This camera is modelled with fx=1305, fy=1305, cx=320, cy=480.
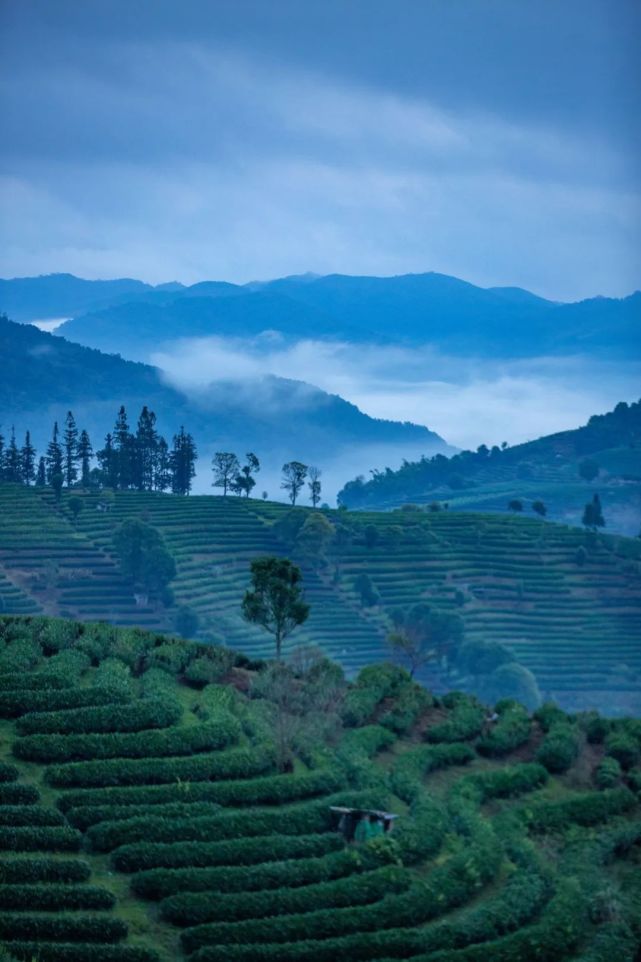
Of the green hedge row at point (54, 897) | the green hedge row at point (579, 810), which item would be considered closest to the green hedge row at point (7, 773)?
the green hedge row at point (54, 897)

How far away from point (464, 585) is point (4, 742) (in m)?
83.2

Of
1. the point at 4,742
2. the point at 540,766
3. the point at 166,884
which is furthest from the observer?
the point at 540,766

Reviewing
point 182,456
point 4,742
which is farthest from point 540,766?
point 182,456

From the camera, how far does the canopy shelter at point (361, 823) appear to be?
107 ft

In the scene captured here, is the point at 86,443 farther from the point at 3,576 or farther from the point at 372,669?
the point at 372,669

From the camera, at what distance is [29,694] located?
36.2 metres

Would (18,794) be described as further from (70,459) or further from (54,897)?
(70,459)

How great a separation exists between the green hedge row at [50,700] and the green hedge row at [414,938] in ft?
38.1

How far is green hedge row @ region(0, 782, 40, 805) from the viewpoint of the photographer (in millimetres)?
30781

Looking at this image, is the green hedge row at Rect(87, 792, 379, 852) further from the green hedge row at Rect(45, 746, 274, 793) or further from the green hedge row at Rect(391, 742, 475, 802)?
the green hedge row at Rect(391, 742, 475, 802)

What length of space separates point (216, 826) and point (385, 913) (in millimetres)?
4712

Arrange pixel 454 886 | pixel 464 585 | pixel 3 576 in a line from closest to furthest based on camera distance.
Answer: pixel 454 886, pixel 3 576, pixel 464 585

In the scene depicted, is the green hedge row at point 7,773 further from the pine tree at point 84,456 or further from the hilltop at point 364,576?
the pine tree at point 84,456

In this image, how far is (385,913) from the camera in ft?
93.6
